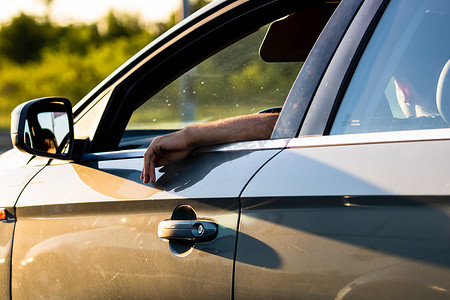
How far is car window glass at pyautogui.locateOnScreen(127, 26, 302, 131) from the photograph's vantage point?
101 inches

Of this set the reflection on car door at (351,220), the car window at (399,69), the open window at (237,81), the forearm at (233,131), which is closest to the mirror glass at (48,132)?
the open window at (237,81)

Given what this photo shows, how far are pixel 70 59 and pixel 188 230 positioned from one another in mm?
47156

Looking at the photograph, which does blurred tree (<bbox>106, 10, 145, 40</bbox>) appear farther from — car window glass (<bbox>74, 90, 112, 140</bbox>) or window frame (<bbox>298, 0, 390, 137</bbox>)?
window frame (<bbox>298, 0, 390, 137</bbox>)

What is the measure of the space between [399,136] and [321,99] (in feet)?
0.97

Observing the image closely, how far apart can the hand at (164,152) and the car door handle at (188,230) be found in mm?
200

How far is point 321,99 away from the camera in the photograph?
5.74 feet

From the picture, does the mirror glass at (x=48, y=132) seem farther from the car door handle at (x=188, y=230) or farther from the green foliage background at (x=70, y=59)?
the green foliage background at (x=70, y=59)

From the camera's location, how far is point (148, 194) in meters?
1.99

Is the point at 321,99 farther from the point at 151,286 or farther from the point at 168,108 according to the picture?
the point at 168,108

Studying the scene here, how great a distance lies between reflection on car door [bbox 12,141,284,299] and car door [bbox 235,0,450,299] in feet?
0.33

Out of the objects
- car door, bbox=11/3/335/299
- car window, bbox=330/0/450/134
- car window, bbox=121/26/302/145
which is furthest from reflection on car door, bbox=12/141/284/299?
car window, bbox=121/26/302/145

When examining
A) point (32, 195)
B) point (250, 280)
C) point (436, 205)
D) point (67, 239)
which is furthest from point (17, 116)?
point (436, 205)

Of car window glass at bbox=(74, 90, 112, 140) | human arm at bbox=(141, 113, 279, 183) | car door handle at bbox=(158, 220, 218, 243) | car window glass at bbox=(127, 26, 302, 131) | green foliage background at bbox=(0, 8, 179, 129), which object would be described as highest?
green foliage background at bbox=(0, 8, 179, 129)

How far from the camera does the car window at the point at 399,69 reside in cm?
166
